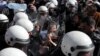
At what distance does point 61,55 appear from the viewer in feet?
19.5

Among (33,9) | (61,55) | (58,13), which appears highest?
(61,55)

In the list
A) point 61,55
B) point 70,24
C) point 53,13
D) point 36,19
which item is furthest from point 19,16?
point 61,55

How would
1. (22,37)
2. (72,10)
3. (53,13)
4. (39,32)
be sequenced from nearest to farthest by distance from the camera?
(22,37) → (39,32) → (72,10) → (53,13)

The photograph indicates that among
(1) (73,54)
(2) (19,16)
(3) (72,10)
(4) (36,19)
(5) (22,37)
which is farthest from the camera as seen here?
(3) (72,10)

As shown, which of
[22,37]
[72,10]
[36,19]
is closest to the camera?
[22,37]

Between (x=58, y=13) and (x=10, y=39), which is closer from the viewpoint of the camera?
(x=10, y=39)

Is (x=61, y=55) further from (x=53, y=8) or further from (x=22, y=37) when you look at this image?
(x=53, y=8)

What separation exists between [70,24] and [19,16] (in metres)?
1.73

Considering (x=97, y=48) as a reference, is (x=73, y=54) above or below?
above

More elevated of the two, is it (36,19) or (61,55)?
(61,55)

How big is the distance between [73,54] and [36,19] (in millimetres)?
5148

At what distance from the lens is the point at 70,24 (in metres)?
8.75

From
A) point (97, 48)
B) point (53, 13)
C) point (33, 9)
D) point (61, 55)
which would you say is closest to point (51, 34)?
point (97, 48)

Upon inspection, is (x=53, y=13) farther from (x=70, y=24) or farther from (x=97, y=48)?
(x=97, y=48)
